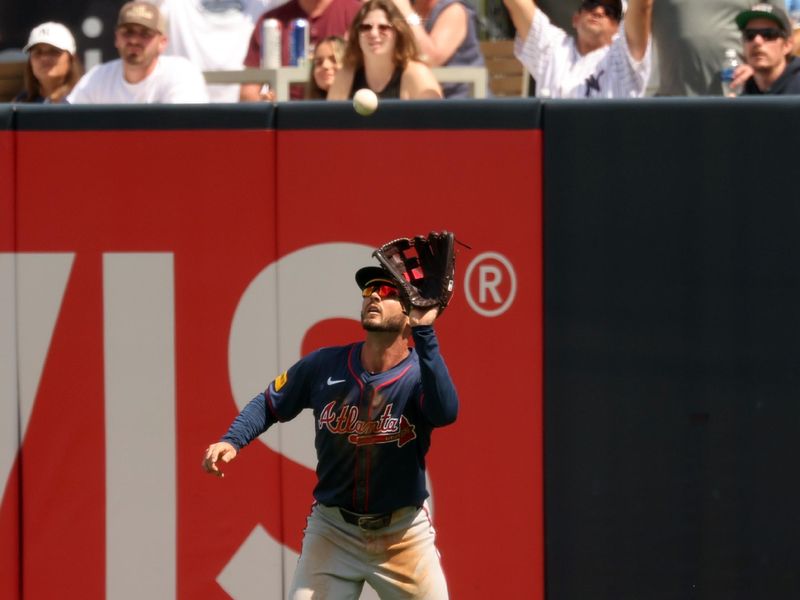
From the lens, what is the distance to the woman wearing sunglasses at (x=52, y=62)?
7270mm

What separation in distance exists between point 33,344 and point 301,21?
7.77 ft

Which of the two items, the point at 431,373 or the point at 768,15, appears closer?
the point at 431,373

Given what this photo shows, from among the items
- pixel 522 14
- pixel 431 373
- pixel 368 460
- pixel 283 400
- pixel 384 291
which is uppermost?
pixel 522 14

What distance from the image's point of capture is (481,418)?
577cm

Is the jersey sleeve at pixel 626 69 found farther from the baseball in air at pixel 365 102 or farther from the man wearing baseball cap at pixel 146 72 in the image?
the man wearing baseball cap at pixel 146 72

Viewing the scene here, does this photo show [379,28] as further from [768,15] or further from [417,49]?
[768,15]

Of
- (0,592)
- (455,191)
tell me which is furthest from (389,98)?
(0,592)

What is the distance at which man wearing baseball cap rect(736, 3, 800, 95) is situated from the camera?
6004mm

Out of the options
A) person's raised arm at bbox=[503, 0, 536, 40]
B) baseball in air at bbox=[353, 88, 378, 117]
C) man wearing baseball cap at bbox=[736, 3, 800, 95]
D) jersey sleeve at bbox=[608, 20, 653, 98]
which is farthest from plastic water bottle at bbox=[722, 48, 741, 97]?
baseball in air at bbox=[353, 88, 378, 117]

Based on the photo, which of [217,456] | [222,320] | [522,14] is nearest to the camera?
[217,456]

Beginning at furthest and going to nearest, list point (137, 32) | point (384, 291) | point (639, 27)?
point (137, 32) < point (639, 27) < point (384, 291)

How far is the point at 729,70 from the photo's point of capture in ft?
20.8

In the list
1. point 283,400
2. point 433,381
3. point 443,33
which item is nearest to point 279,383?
point 283,400

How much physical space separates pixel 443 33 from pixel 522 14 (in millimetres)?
403
